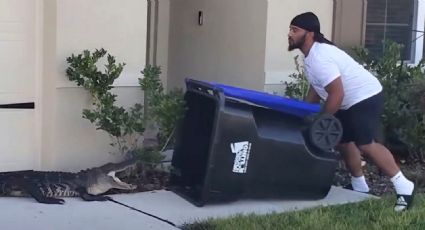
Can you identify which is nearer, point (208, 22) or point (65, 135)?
point (65, 135)

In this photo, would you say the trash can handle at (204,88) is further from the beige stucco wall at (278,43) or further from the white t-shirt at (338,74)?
the beige stucco wall at (278,43)

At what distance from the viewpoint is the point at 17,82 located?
7.39 meters

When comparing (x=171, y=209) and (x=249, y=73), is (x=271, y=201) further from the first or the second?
(x=249, y=73)

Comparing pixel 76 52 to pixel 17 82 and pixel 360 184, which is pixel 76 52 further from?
pixel 360 184

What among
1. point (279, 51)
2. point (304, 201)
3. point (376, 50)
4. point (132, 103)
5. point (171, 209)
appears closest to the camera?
point (171, 209)

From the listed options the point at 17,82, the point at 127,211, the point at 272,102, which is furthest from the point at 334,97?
the point at 17,82

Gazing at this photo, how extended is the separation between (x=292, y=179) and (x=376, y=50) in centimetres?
342

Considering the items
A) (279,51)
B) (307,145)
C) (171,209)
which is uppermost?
(279,51)

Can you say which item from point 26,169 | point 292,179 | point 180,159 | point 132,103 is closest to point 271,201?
point 292,179

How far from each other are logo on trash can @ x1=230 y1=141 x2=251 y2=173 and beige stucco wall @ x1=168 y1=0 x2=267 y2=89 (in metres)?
2.29

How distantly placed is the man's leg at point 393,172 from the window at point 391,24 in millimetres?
2997

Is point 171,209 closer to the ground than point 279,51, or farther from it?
closer to the ground

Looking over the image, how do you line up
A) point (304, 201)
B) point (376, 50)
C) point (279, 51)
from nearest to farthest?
point (304, 201) → point (279, 51) → point (376, 50)

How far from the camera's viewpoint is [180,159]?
7277mm
